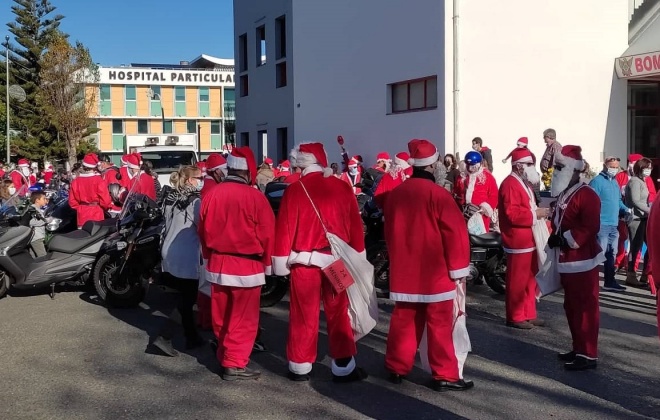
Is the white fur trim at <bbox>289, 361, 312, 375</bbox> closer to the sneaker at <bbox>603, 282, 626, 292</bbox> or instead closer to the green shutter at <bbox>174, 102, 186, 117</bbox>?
the sneaker at <bbox>603, 282, 626, 292</bbox>

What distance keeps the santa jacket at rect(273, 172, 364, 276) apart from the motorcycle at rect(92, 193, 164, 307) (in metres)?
3.29

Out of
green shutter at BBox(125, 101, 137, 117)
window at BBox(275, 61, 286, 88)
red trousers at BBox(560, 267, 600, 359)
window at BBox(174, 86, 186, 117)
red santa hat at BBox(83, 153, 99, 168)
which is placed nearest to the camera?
red trousers at BBox(560, 267, 600, 359)

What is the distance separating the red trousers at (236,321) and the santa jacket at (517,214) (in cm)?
294

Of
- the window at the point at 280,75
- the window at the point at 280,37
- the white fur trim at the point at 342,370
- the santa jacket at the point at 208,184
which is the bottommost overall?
the white fur trim at the point at 342,370

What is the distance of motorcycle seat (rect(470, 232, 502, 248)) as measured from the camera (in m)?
9.51

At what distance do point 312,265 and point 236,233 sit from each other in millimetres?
683

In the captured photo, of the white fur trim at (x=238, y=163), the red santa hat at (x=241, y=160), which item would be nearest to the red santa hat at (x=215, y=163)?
the red santa hat at (x=241, y=160)

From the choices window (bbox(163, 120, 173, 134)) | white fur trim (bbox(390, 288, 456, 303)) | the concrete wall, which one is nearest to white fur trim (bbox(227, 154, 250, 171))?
white fur trim (bbox(390, 288, 456, 303))

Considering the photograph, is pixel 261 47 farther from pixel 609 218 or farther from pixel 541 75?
pixel 609 218

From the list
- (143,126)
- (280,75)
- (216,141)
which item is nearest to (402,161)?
(280,75)

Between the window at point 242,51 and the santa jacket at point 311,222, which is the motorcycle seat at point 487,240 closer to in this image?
the santa jacket at point 311,222

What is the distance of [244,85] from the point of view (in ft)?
100

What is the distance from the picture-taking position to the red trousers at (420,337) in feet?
19.2

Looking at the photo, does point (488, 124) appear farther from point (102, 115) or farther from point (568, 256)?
point (102, 115)
